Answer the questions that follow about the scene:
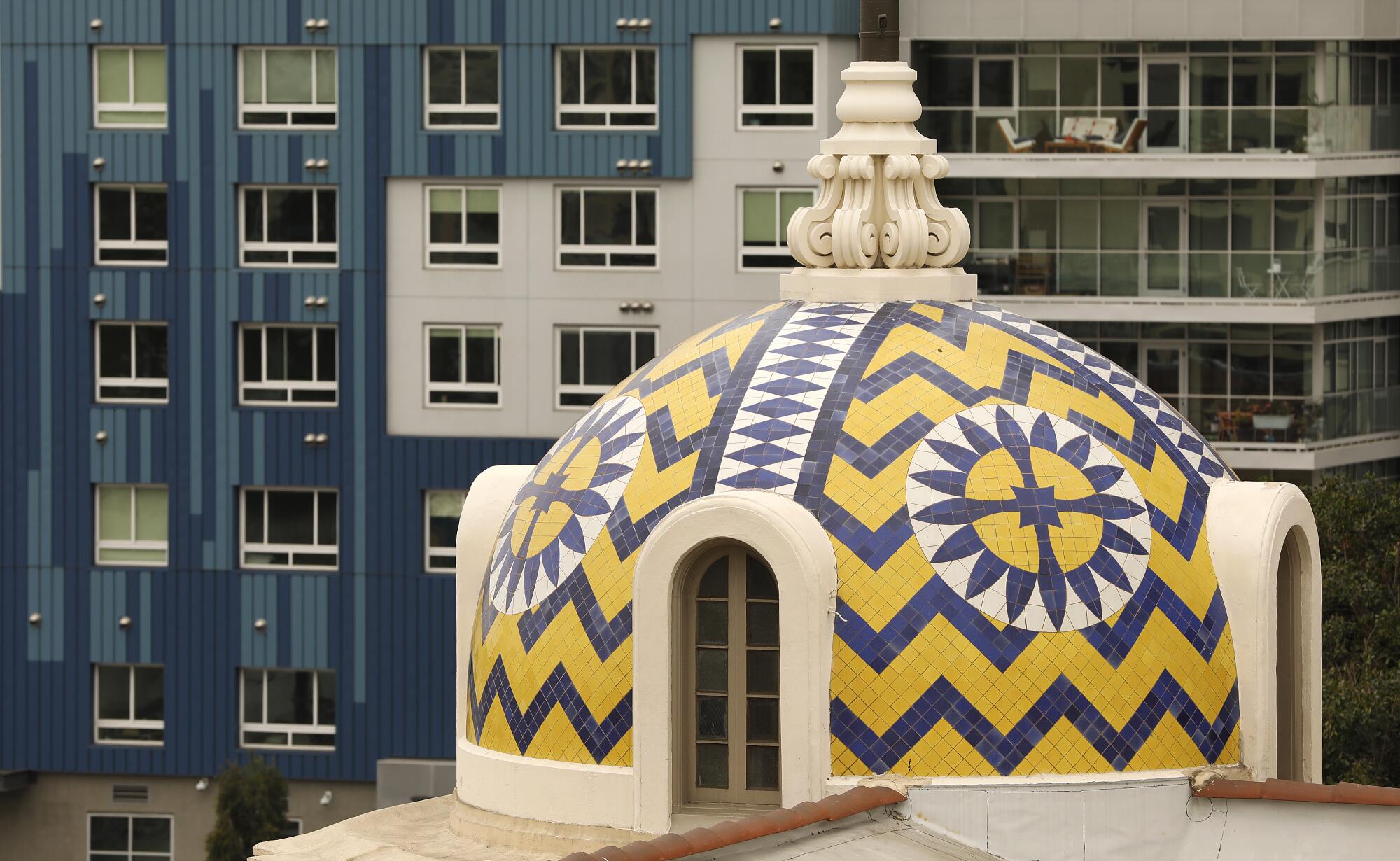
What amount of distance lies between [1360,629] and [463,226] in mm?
26100

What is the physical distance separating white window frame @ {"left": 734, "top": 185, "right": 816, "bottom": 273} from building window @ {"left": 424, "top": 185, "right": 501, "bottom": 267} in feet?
16.3

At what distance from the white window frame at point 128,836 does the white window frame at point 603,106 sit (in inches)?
688

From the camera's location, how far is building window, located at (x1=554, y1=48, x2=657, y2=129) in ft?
223

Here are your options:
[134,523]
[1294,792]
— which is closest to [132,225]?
[134,523]

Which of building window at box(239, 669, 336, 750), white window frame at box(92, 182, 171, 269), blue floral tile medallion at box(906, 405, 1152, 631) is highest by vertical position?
white window frame at box(92, 182, 171, 269)

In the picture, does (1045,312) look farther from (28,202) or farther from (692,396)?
(692,396)

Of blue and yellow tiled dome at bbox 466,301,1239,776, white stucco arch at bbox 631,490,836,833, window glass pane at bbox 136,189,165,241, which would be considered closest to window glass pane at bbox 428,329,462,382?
window glass pane at bbox 136,189,165,241

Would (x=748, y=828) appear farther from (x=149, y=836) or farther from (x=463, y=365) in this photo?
(x=149, y=836)

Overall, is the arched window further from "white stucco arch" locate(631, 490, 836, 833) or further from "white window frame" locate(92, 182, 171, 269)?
"white window frame" locate(92, 182, 171, 269)

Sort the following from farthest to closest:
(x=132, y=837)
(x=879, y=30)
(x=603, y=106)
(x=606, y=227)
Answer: (x=132, y=837) < (x=606, y=227) < (x=603, y=106) < (x=879, y=30)

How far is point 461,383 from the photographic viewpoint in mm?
69438

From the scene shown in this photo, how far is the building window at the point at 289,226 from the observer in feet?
228

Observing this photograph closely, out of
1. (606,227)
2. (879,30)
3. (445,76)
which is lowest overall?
(879,30)

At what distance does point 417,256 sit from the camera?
69000 millimetres
